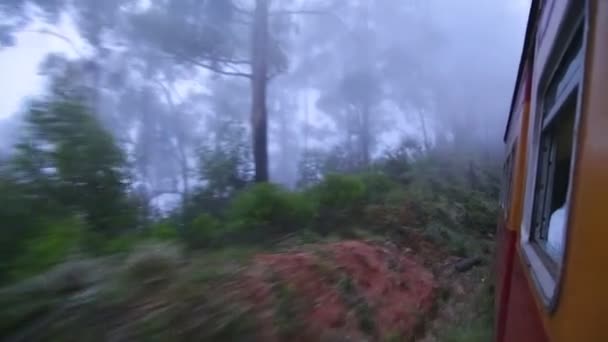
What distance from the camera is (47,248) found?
104 inches

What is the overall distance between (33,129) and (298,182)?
947 cm

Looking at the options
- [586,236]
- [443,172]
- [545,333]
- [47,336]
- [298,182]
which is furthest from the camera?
[443,172]

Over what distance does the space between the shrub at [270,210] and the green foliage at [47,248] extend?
3.78m

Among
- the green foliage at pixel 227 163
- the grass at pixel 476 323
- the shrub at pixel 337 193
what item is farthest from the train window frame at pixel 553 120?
the green foliage at pixel 227 163

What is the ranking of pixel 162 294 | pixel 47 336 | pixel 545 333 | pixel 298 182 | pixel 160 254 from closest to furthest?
pixel 545 333, pixel 47 336, pixel 162 294, pixel 160 254, pixel 298 182

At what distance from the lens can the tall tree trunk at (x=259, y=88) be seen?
10133mm

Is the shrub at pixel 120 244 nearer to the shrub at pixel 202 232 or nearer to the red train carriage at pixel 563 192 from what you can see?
the shrub at pixel 202 232

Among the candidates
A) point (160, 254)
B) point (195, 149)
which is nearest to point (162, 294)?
point (160, 254)

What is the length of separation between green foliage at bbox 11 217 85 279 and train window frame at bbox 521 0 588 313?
2516 mm

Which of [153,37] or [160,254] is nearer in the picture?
[160,254]

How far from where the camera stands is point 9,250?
259cm

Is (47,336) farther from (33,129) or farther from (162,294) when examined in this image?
(33,129)

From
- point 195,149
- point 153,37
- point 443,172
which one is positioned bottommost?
point 443,172

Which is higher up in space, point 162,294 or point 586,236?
point 586,236
